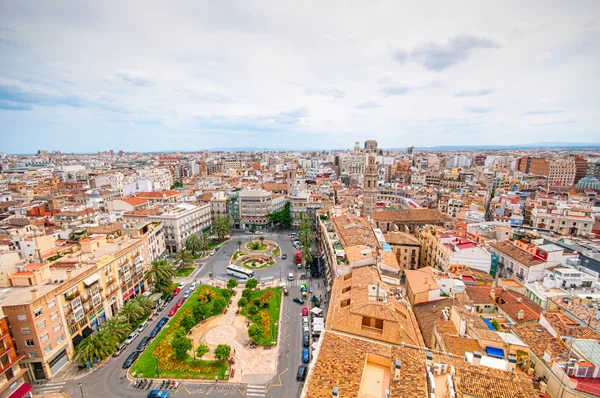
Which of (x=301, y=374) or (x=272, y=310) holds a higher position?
(x=301, y=374)

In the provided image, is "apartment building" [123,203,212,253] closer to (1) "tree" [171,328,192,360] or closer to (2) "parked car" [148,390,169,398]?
(1) "tree" [171,328,192,360]

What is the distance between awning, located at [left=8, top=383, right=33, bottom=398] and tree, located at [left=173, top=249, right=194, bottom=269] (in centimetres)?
3616

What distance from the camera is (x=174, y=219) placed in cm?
7956

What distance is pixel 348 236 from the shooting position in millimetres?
61219

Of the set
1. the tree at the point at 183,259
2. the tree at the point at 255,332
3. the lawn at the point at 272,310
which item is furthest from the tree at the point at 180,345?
the tree at the point at 183,259

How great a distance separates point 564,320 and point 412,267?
111 feet

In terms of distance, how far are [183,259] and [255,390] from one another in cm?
4250

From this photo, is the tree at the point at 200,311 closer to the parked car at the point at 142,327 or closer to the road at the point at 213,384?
the road at the point at 213,384

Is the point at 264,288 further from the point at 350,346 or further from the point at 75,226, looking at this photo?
the point at 75,226

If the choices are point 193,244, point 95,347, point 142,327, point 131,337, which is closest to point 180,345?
point 95,347

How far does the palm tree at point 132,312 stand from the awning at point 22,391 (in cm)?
1323

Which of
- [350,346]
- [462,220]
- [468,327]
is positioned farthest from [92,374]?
[462,220]

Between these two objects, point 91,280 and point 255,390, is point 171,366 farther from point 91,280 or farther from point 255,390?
point 91,280

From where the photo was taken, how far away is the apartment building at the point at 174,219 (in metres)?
80.0
